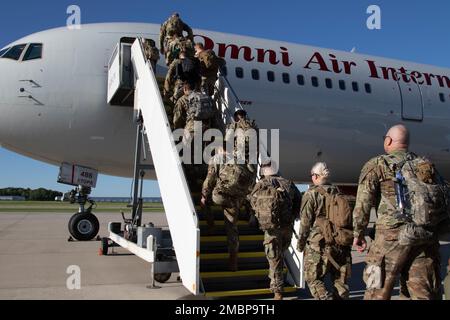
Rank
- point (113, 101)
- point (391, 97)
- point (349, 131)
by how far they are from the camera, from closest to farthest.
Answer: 1. point (113, 101)
2. point (349, 131)
3. point (391, 97)

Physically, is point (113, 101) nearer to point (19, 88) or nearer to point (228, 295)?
point (19, 88)

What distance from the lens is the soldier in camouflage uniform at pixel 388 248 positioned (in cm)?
357

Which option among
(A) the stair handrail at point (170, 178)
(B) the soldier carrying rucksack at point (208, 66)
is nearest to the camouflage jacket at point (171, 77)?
(A) the stair handrail at point (170, 178)

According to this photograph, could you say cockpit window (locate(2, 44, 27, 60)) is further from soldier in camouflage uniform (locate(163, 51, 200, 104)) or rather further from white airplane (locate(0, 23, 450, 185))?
soldier in camouflage uniform (locate(163, 51, 200, 104))

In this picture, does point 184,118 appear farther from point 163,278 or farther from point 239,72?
point 239,72

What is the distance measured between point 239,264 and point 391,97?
25.7 ft

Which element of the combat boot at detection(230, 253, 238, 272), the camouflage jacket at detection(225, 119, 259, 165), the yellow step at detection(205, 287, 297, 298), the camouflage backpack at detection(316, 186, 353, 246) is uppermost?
the camouflage jacket at detection(225, 119, 259, 165)

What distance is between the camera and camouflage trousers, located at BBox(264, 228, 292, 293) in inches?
205

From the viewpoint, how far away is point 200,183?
22.8ft

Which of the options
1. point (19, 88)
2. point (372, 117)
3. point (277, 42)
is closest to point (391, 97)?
point (372, 117)

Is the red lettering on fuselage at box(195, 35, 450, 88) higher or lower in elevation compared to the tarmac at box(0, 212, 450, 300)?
higher

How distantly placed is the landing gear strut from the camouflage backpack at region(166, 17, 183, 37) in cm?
407

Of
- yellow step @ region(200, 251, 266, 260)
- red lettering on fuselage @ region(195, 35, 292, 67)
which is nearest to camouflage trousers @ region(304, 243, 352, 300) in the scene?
yellow step @ region(200, 251, 266, 260)

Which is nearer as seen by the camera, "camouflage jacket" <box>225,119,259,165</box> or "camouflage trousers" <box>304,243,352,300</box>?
"camouflage trousers" <box>304,243,352,300</box>
